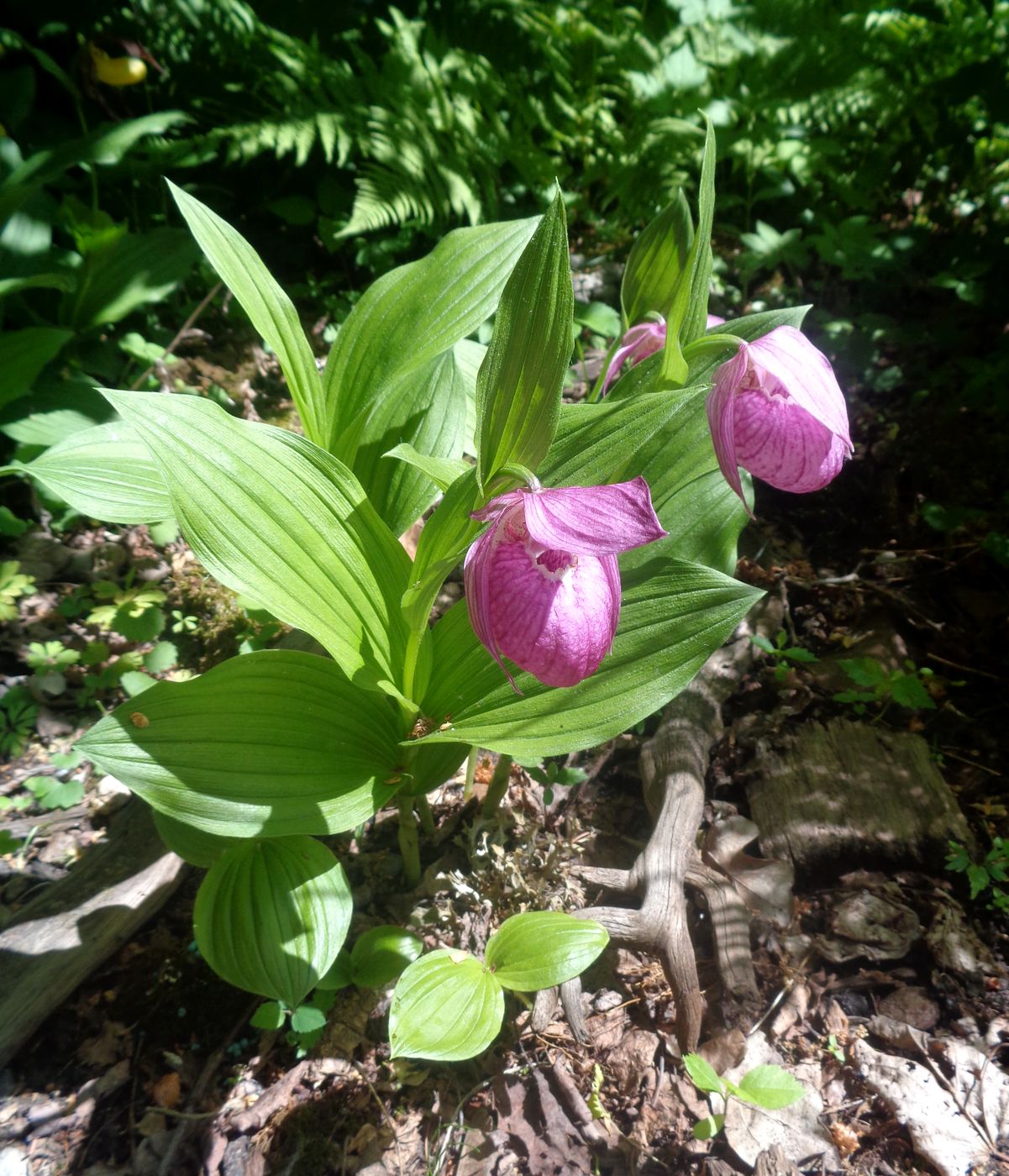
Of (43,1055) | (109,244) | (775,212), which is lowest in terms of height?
(43,1055)

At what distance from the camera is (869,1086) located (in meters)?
1.53

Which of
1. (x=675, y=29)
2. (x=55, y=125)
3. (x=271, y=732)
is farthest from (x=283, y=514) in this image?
(x=675, y=29)

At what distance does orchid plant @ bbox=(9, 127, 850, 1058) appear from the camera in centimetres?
99

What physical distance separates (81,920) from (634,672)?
135cm

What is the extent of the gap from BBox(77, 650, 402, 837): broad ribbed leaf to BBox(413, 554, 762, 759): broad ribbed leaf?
0.22 meters

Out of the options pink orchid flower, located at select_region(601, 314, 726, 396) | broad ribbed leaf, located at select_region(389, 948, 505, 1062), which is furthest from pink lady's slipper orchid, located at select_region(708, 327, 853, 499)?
broad ribbed leaf, located at select_region(389, 948, 505, 1062)

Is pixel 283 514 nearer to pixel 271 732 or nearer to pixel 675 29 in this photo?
pixel 271 732

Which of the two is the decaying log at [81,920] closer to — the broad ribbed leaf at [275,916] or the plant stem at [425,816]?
the broad ribbed leaf at [275,916]

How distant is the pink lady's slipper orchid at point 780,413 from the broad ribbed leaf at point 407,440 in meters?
0.65

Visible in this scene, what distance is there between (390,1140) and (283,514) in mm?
1273

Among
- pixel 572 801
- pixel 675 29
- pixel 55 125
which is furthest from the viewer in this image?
pixel 675 29

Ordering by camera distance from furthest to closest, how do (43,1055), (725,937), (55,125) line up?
(55,125) < (725,937) < (43,1055)

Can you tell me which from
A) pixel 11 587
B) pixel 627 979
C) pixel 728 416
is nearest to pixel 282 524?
pixel 728 416

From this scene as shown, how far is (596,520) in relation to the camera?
92 centimetres
